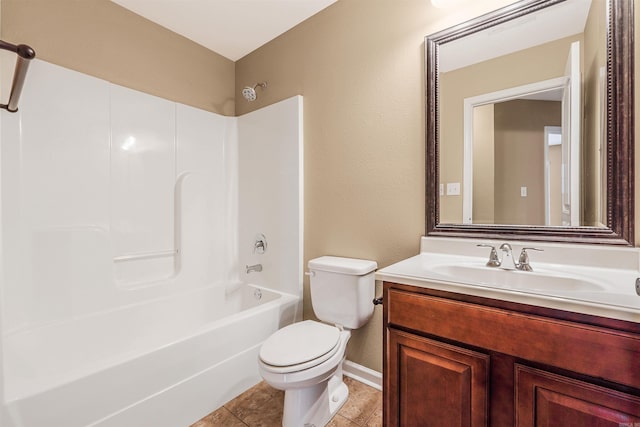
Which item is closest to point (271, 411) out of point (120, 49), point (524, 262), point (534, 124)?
point (524, 262)

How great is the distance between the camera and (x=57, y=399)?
1093 millimetres

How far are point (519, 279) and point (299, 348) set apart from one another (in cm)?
97

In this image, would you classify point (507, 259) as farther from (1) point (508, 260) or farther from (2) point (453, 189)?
(2) point (453, 189)

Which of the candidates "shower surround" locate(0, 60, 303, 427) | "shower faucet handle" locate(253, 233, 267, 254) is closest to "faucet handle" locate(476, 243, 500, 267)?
"shower surround" locate(0, 60, 303, 427)

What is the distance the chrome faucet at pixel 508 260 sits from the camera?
1148mm

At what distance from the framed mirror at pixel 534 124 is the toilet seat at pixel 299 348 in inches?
30.3

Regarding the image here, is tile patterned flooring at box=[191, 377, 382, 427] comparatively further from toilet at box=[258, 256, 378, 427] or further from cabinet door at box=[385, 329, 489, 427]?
cabinet door at box=[385, 329, 489, 427]

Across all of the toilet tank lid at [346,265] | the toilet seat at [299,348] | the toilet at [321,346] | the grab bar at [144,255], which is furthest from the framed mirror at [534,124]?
the grab bar at [144,255]

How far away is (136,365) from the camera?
1.28 metres

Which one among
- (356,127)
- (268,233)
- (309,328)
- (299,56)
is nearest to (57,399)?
(309,328)

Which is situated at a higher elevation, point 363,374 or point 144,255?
point 144,255

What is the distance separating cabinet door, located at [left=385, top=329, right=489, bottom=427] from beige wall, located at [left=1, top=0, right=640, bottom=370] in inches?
24.7

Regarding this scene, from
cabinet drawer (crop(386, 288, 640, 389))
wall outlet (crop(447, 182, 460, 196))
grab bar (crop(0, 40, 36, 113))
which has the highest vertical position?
grab bar (crop(0, 40, 36, 113))

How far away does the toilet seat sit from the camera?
1.25 m
